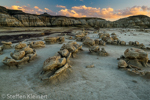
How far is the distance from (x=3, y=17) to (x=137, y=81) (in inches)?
1715

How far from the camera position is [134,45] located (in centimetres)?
900

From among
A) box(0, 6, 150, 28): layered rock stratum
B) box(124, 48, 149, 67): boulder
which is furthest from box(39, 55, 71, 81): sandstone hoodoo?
box(0, 6, 150, 28): layered rock stratum

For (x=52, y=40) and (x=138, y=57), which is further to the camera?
(x=52, y=40)

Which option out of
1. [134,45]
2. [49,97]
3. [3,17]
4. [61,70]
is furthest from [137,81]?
[3,17]

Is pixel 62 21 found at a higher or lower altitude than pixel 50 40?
higher

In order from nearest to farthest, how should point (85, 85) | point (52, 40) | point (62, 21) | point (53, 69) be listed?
point (85, 85)
point (53, 69)
point (52, 40)
point (62, 21)

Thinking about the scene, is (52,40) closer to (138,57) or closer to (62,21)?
(138,57)

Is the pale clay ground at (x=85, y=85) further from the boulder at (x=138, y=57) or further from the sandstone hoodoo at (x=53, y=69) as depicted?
the boulder at (x=138, y=57)

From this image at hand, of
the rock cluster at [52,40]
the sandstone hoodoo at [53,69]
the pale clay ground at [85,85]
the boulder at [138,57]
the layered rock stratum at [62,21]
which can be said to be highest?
the layered rock stratum at [62,21]

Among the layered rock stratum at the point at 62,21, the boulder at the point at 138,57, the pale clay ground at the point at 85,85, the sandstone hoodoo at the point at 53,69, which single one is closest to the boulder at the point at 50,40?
the pale clay ground at the point at 85,85

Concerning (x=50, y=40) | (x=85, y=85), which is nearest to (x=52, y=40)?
(x=50, y=40)

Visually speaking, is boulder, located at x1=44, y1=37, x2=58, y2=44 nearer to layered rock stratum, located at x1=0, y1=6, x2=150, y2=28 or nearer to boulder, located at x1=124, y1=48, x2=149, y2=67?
boulder, located at x1=124, y1=48, x2=149, y2=67

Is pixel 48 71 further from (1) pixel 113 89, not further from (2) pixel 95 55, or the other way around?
(2) pixel 95 55

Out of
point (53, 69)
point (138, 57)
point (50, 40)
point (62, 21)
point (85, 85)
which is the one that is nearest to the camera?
point (85, 85)
